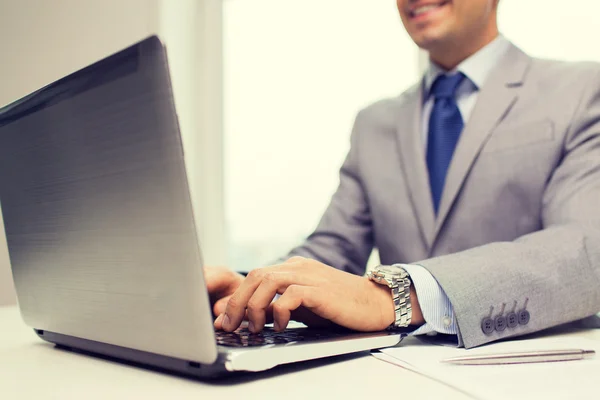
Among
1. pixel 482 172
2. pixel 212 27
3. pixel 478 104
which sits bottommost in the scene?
pixel 482 172

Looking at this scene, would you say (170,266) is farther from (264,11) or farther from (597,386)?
(264,11)

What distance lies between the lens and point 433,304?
2.08 feet

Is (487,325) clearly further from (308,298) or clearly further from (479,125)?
(479,125)

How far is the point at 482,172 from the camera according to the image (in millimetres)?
1097

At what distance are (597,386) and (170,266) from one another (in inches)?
14.2

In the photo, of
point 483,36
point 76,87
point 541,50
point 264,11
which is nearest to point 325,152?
point 264,11

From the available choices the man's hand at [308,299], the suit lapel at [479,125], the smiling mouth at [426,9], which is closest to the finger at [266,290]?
the man's hand at [308,299]

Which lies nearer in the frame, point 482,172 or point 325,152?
point 482,172

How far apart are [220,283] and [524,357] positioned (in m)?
0.41

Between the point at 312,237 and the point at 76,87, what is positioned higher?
the point at 76,87

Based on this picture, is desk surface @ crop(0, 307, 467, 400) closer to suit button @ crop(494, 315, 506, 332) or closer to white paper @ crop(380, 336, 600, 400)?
white paper @ crop(380, 336, 600, 400)

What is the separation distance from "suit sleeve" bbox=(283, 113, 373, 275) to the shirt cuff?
2.08ft

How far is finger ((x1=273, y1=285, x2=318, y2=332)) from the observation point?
0.56 m

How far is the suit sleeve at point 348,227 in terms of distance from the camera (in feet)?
4.29
